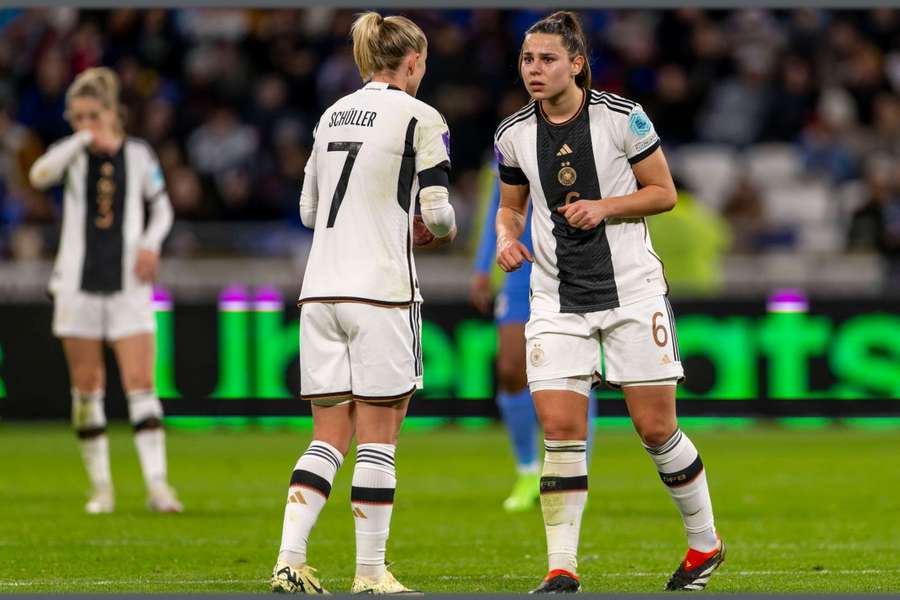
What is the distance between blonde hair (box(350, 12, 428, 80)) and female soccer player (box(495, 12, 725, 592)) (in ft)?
1.41

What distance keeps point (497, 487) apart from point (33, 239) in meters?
6.71

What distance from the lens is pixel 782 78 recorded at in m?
19.1

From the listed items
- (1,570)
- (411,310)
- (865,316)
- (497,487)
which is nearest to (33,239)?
(497,487)

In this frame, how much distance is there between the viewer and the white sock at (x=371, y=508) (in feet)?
20.1

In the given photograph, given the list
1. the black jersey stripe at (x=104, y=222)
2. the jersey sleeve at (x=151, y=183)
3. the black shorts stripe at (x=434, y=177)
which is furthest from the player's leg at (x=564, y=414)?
the jersey sleeve at (x=151, y=183)

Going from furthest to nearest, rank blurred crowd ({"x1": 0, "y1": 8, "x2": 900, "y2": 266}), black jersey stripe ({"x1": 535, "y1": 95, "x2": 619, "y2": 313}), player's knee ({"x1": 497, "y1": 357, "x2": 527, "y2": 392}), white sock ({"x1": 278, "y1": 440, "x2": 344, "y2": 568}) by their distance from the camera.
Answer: blurred crowd ({"x1": 0, "y1": 8, "x2": 900, "y2": 266}), player's knee ({"x1": 497, "y1": 357, "x2": 527, "y2": 392}), black jersey stripe ({"x1": 535, "y1": 95, "x2": 619, "y2": 313}), white sock ({"x1": 278, "y1": 440, "x2": 344, "y2": 568})

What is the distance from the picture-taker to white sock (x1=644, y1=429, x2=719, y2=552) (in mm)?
6406

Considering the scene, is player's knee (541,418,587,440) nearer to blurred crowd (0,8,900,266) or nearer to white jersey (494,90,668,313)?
white jersey (494,90,668,313)

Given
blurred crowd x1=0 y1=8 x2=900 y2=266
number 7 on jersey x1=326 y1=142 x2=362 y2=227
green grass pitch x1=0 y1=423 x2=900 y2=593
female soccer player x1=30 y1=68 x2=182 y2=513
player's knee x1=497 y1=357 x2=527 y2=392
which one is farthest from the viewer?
blurred crowd x1=0 y1=8 x2=900 y2=266

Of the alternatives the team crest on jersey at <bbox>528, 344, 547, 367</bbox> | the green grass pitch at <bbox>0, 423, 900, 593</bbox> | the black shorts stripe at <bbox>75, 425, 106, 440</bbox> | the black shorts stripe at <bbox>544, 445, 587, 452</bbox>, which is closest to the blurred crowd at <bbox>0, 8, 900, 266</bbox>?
the green grass pitch at <bbox>0, 423, 900, 593</bbox>

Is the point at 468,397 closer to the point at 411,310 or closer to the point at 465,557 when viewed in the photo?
the point at 465,557

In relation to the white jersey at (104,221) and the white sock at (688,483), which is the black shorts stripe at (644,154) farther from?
the white jersey at (104,221)

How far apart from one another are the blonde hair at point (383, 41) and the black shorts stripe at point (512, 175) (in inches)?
23.3

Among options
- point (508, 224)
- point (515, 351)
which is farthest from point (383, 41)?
point (515, 351)
